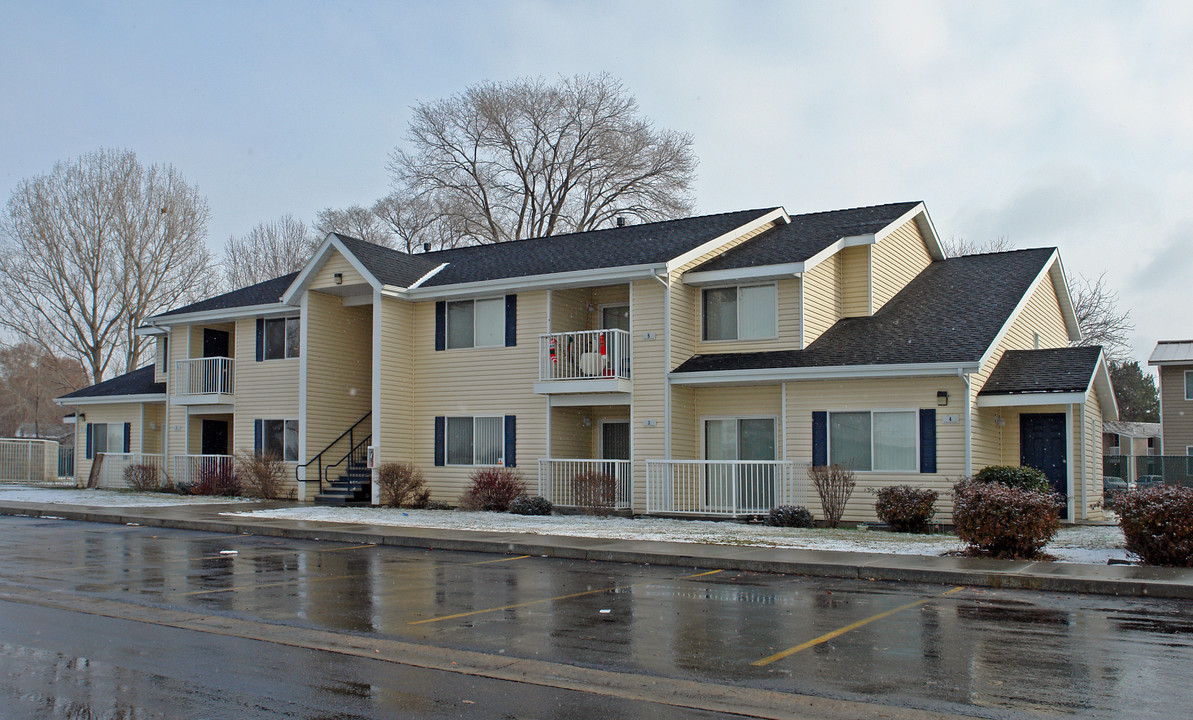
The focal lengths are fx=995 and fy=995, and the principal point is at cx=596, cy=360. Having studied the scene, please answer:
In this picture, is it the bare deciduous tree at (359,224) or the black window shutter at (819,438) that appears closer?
the black window shutter at (819,438)

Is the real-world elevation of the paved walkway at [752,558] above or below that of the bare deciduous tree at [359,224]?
below

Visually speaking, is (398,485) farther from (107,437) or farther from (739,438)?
(107,437)

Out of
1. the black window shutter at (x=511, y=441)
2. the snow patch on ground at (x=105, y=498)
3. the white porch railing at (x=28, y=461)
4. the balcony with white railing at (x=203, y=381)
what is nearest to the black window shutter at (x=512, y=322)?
the black window shutter at (x=511, y=441)

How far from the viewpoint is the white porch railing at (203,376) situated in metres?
28.5

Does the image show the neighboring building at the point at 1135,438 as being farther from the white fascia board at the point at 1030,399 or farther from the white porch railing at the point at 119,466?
the white porch railing at the point at 119,466

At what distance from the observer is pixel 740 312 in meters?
22.6

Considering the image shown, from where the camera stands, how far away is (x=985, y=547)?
13.9 metres

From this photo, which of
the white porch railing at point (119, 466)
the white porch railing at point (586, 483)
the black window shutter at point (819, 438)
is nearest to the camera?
the black window shutter at point (819, 438)

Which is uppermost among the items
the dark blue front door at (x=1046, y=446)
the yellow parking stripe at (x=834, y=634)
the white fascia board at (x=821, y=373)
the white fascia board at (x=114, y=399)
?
the white fascia board at (x=821, y=373)

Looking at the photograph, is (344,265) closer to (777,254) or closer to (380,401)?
(380,401)

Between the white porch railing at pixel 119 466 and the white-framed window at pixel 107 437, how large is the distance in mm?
1893

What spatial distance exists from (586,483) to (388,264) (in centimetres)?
823

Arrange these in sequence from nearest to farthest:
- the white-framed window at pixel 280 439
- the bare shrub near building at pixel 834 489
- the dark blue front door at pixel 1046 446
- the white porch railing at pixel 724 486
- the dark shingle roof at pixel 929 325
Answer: the bare shrub near building at pixel 834 489 < the dark shingle roof at pixel 929 325 < the white porch railing at pixel 724 486 < the dark blue front door at pixel 1046 446 < the white-framed window at pixel 280 439

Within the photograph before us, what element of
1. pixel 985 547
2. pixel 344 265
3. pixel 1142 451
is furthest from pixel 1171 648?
pixel 1142 451
